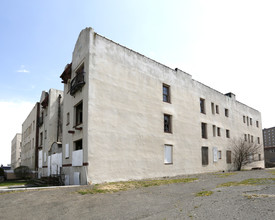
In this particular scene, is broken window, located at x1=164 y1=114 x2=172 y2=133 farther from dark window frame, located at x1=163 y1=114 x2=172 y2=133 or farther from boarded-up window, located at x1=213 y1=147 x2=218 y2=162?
boarded-up window, located at x1=213 y1=147 x2=218 y2=162

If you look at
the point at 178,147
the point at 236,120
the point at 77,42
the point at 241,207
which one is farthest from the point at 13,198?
Answer: the point at 236,120

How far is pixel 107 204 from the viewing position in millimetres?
9180

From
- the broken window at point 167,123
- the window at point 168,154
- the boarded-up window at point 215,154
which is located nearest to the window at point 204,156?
the boarded-up window at point 215,154

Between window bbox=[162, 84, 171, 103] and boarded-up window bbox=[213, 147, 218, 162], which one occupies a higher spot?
window bbox=[162, 84, 171, 103]

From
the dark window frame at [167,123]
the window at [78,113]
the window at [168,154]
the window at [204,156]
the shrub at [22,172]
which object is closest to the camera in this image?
the window at [78,113]

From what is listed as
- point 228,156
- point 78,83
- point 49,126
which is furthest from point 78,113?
point 228,156

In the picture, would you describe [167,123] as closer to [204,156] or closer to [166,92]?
[166,92]

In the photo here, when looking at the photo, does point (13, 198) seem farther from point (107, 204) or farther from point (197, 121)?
point (197, 121)

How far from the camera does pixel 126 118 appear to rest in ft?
57.0

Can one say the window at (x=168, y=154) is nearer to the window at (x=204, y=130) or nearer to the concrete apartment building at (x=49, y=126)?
the window at (x=204, y=130)

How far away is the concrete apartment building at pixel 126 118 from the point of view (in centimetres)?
1573

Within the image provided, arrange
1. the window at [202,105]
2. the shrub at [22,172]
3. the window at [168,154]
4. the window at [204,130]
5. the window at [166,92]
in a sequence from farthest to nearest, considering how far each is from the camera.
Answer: the shrub at [22,172] < the window at [202,105] < the window at [204,130] < the window at [166,92] < the window at [168,154]

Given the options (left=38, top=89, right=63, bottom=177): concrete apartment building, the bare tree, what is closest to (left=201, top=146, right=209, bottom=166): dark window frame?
the bare tree

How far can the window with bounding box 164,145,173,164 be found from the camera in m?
19.7
